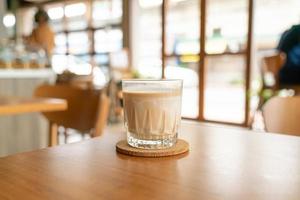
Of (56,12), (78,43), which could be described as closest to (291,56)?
(78,43)

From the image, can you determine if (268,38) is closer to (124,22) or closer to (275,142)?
(124,22)

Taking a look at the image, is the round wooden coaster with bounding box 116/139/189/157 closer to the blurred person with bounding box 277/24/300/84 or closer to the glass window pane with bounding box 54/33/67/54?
the blurred person with bounding box 277/24/300/84

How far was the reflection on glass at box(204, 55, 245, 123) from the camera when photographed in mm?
5554

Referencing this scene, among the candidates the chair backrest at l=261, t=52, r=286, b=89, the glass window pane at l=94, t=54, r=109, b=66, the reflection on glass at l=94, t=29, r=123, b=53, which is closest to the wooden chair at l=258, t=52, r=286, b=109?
the chair backrest at l=261, t=52, r=286, b=89

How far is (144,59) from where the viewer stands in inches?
273

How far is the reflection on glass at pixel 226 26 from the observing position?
544 centimetres

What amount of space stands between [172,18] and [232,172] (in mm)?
6093

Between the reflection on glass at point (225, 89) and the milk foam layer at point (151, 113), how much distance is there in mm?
5001

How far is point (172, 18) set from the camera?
21.0ft

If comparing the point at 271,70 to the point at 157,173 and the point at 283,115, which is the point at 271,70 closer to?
the point at 283,115

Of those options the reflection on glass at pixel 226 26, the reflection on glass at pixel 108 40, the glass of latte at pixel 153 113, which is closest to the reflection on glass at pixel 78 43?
the reflection on glass at pixel 108 40

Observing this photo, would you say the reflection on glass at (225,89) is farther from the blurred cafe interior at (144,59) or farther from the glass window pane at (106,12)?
the glass window pane at (106,12)

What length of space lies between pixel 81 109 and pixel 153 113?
965 mm

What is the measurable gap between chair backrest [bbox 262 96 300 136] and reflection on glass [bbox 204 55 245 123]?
4.39 meters
